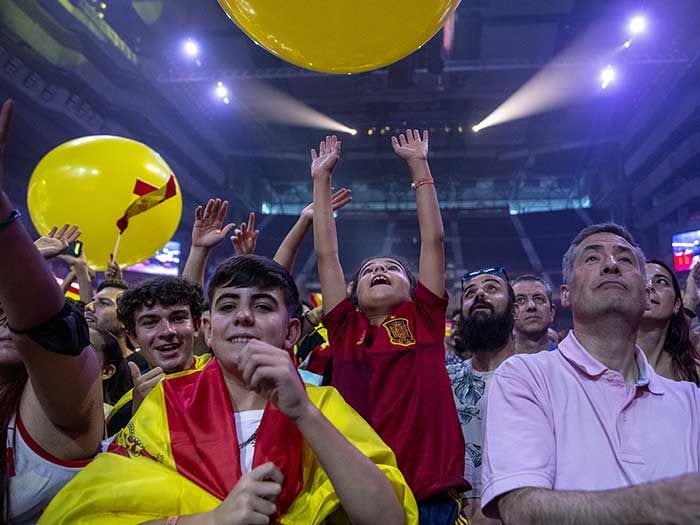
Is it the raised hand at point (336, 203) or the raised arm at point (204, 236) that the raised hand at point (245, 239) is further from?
the raised hand at point (336, 203)

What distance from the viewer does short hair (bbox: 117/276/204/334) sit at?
2006mm

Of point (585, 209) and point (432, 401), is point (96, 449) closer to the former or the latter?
point (432, 401)

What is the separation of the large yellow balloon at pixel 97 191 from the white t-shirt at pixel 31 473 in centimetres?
179

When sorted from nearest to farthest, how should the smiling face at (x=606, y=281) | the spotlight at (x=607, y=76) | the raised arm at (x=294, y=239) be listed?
the smiling face at (x=606, y=281)
the raised arm at (x=294, y=239)
the spotlight at (x=607, y=76)

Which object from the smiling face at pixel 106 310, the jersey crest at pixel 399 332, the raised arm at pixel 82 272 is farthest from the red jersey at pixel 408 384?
the raised arm at pixel 82 272

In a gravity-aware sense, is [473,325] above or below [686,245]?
below

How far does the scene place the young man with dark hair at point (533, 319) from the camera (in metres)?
2.81

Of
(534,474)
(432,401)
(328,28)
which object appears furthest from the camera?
(432,401)

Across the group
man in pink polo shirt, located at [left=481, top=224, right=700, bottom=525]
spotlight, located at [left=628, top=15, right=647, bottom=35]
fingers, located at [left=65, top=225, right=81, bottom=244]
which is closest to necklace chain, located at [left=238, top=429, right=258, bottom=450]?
man in pink polo shirt, located at [left=481, top=224, right=700, bottom=525]

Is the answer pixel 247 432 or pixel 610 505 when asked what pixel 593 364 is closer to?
pixel 610 505

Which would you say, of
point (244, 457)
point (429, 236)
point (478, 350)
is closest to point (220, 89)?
point (478, 350)

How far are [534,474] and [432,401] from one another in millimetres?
548

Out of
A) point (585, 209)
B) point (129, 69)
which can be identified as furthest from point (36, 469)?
point (585, 209)

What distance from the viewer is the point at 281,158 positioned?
15766mm
